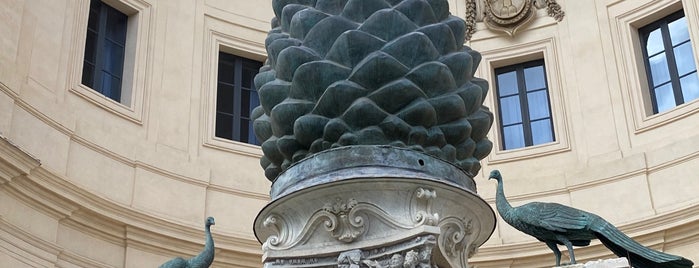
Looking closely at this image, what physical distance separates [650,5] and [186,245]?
9361 millimetres

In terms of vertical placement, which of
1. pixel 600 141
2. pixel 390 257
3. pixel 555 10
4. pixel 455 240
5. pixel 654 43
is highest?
pixel 555 10

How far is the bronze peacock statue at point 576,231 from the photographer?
4617mm

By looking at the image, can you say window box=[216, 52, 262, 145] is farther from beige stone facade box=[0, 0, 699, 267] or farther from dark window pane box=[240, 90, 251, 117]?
beige stone facade box=[0, 0, 699, 267]

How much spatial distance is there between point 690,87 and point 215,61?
28.1 feet

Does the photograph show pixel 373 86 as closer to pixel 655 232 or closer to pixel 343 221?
pixel 343 221

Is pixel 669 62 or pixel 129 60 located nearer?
pixel 129 60

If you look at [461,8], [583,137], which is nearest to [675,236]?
[583,137]

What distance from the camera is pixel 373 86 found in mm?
5078

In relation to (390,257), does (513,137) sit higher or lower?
higher

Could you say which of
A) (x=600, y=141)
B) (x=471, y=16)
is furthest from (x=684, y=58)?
(x=471, y=16)

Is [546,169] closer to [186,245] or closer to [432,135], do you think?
[186,245]

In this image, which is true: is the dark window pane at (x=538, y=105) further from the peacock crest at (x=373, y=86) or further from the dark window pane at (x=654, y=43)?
the peacock crest at (x=373, y=86)

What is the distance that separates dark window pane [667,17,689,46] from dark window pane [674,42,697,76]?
0.41 ft

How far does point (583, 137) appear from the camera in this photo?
1877cm
